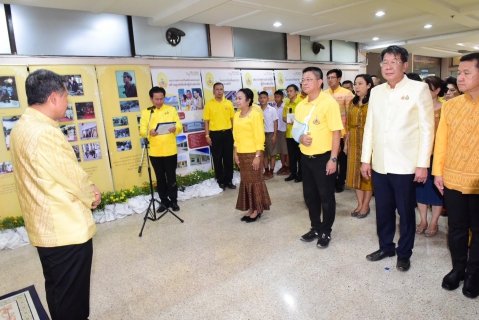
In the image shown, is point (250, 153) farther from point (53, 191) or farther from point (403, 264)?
point (53, 191)

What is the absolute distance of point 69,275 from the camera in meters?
1.69

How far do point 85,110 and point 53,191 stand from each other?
3371 mm

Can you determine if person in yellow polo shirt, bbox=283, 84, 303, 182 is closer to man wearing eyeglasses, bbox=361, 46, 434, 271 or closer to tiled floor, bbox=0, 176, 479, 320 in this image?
tiled floor, bbox=0, 176, 479, 320

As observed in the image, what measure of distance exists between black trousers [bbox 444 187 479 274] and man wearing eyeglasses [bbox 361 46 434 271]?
246mm

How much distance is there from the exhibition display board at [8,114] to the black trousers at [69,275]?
2.93 meters

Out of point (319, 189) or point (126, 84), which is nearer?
point (319, 189)

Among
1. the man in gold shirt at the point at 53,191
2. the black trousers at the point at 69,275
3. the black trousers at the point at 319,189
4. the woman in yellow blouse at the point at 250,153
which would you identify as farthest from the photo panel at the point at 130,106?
the black trousers at the point at 69,275

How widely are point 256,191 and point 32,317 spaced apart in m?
2.43

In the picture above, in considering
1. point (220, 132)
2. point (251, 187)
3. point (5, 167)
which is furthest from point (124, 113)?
point (251, 187)

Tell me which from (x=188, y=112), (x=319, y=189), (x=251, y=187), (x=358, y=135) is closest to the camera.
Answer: (x=319, y=189)

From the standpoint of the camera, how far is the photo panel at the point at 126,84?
4.83 m

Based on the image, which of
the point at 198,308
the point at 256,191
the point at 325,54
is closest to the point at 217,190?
the point at 256,191

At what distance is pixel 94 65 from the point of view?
4.61 metres

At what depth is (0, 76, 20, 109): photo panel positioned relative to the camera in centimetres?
394
